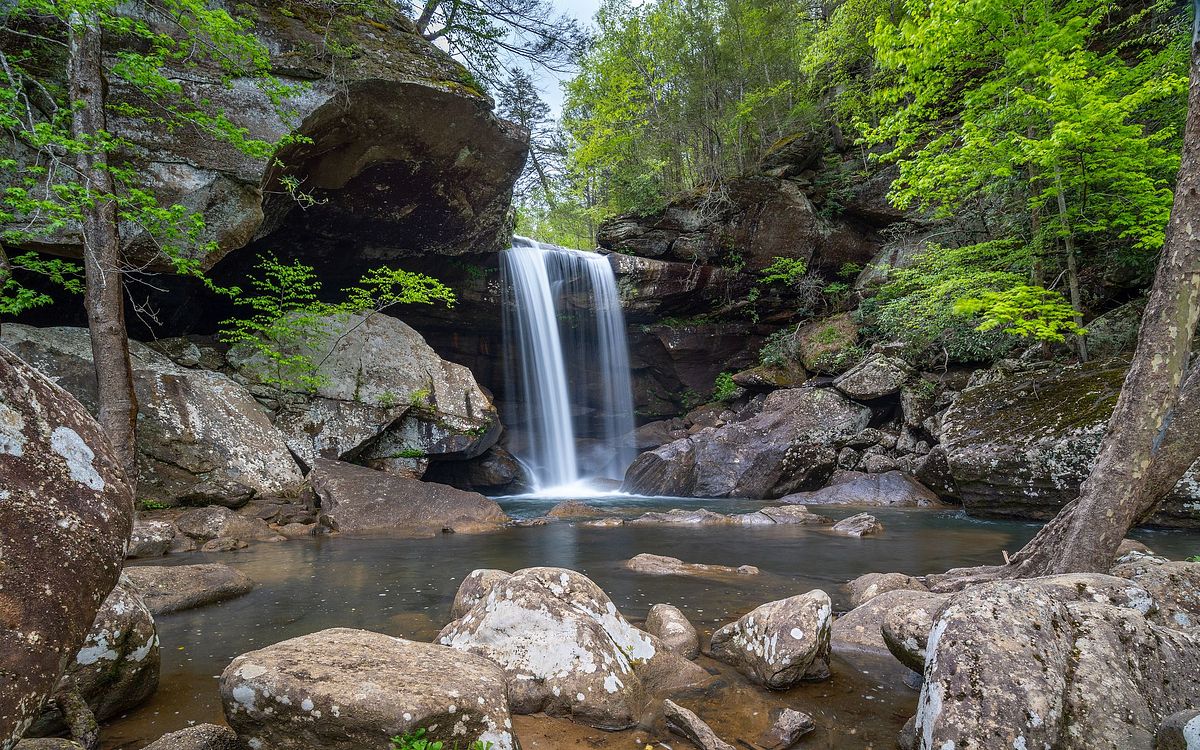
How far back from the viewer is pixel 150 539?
23.8ft

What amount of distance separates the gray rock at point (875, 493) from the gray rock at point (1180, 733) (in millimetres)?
10659

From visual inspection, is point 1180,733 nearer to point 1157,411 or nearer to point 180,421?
point 1157,411

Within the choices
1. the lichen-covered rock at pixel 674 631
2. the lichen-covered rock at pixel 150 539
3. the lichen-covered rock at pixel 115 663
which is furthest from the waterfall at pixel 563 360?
the lichen-covered rock at pixel 115 663

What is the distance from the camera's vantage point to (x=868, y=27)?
1700 cm

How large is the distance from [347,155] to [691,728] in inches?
485

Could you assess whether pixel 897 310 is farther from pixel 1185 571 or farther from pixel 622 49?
pixel 622 49

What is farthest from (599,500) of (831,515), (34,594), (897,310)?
(34,594)

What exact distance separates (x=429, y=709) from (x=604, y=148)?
893 inches

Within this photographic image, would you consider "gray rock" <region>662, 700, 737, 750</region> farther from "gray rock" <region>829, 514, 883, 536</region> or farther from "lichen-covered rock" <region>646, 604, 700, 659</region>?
"gray rock" <region>829, 514, 883, 536</region>

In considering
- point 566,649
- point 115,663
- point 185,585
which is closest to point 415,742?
point 566,649

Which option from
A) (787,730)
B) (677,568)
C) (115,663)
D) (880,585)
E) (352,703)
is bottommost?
(677,568)

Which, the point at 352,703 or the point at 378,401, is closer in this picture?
the point at 352,703

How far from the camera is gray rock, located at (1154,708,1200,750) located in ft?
6.00

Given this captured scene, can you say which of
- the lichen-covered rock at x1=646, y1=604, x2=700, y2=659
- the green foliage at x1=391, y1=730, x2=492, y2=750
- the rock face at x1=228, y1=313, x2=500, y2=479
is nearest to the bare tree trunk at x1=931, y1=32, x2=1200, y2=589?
the lichen-covered rock at x1=646, y1=604, x2=700, y2=659
